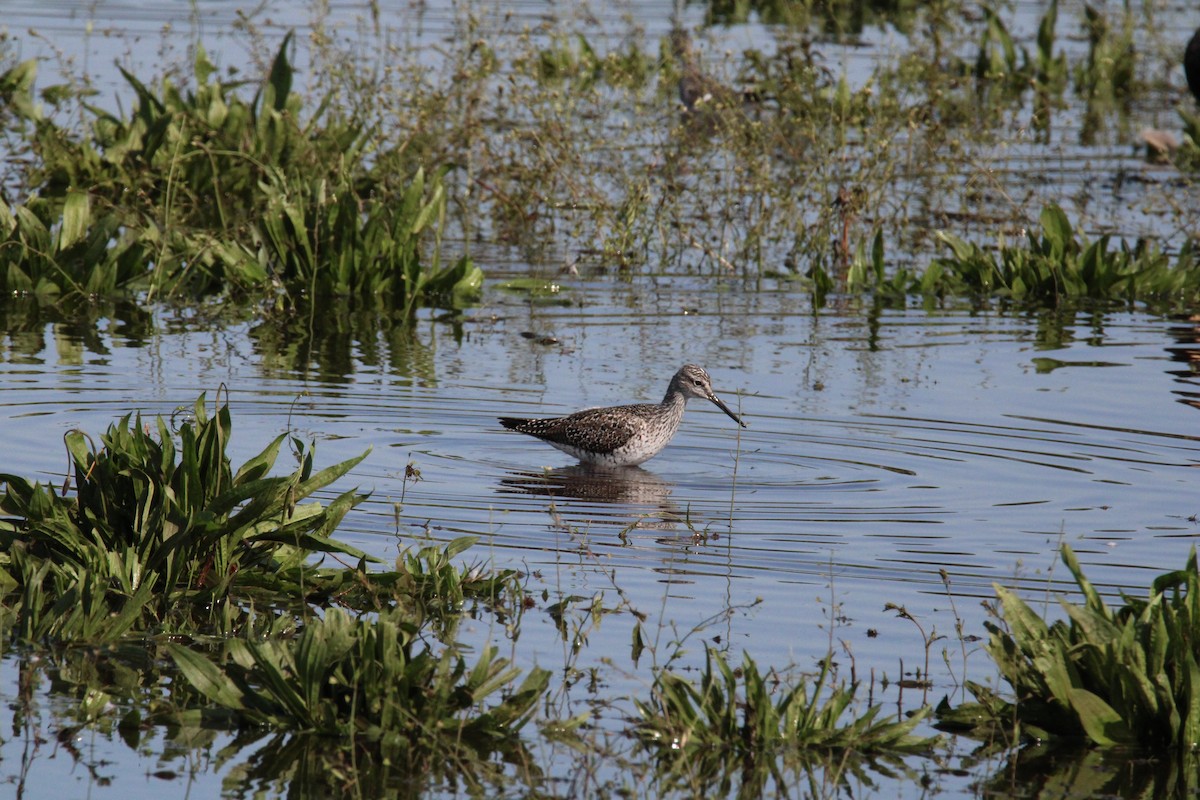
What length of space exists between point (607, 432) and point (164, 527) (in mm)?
3980

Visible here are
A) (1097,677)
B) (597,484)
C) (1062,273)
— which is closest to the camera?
(1097,677)

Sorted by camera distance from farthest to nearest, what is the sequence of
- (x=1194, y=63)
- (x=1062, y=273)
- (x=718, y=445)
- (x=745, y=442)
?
(x=1194, y=63) < (x=1062, y=273) < (x=718, y=445) < (x=745, y=442)

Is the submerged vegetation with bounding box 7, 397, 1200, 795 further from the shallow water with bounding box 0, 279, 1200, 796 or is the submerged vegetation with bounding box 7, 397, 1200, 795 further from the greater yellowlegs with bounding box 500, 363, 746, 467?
the greater yellowlegs with bounding box 500, 363, 746, 467

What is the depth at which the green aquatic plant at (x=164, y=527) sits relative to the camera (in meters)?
6.38

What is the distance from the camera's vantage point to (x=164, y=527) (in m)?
6.40

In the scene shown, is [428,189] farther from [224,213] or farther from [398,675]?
[398,675]

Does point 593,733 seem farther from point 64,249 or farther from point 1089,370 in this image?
point 64,249

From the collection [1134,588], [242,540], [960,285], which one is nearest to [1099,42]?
[960,285]

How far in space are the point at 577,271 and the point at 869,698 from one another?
892 cm

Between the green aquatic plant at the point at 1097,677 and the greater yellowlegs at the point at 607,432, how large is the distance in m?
4.33

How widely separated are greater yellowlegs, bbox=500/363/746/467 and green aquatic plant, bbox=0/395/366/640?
3282 mm

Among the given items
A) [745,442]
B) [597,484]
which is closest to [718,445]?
[745,442]

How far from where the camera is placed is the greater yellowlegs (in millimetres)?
9984

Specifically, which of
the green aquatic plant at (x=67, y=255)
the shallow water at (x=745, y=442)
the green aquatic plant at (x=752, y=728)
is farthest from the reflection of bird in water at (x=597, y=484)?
the green aquatic plant at (x=67, y=255)
